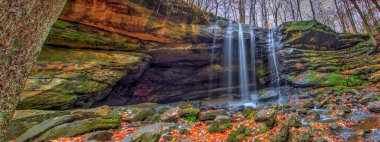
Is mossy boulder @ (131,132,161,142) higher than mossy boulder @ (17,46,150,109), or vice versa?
mossy boulder @ (17,46,150,109)

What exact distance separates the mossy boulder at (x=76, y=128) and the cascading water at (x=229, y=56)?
36.7 ft

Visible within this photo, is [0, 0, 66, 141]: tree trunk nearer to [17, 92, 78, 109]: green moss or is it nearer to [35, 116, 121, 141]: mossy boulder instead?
[35, 116, 121, 141]: mossy boulder

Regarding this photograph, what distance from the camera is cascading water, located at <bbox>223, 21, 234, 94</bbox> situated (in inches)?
551

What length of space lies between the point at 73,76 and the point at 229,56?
37.7 ft

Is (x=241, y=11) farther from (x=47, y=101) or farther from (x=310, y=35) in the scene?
(x=47, y=101)

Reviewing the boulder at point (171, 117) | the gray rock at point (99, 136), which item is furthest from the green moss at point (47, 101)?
the boulder at point (171, 117)

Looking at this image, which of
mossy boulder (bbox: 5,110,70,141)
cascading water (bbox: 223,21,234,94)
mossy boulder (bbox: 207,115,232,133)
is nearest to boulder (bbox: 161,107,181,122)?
mossy boulder (bbox: 207,115,232,133)

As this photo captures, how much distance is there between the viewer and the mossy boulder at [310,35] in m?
13.7

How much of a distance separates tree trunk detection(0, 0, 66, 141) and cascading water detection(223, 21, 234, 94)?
1335 centimetres

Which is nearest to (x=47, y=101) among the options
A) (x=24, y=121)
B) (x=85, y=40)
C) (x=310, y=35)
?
(x=24, y=121)

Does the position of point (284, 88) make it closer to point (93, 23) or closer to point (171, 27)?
point (171, 27)

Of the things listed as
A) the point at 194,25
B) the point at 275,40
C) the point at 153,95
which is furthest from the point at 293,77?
the point at 153,95

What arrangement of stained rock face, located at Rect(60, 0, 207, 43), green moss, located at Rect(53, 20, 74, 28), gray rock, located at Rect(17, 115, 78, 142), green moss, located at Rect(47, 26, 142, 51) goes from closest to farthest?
gray rock, located at Rect(17, 115, 78, 142) → green moss, located at Rect(53, 20, 74, 28) → green moss, located at Rect(47, 26, 142, 51) → stained rock face, located at Rect(60, 0, 207, 43)

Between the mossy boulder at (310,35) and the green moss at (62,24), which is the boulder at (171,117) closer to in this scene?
the green moss at (62,24)
